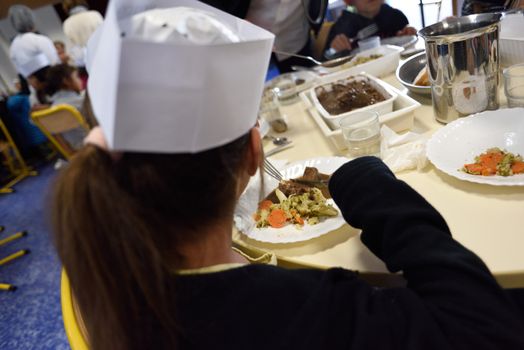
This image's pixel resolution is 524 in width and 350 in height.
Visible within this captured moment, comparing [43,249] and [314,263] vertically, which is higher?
[314,263]

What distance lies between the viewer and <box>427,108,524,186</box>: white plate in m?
0.75

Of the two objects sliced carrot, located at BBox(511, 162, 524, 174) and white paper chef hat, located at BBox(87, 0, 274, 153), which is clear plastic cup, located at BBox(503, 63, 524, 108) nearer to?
sliced carrot, located at BBox(511, 162, 524, 174)

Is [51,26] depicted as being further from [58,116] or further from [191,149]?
[191,149]

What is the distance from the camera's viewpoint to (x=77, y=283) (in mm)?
433

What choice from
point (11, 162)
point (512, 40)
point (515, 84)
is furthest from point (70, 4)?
point (515, 84)

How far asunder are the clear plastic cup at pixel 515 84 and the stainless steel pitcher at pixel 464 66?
0.02m

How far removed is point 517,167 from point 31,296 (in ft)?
7.87

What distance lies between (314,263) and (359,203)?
12 centimetres

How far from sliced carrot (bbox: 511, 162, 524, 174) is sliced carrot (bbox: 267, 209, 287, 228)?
417mm

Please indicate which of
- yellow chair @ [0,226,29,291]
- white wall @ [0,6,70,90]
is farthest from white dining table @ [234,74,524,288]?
white wall @ [0,6,70,90]

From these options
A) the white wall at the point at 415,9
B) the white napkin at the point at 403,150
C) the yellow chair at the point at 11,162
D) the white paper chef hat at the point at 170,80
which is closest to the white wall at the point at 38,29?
the yellow chair at the point at 11,162

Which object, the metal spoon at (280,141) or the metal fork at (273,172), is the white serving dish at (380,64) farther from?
the metal fork at (273,172)

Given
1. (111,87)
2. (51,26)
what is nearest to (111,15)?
(111,87)

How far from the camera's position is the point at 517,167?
669 mm
